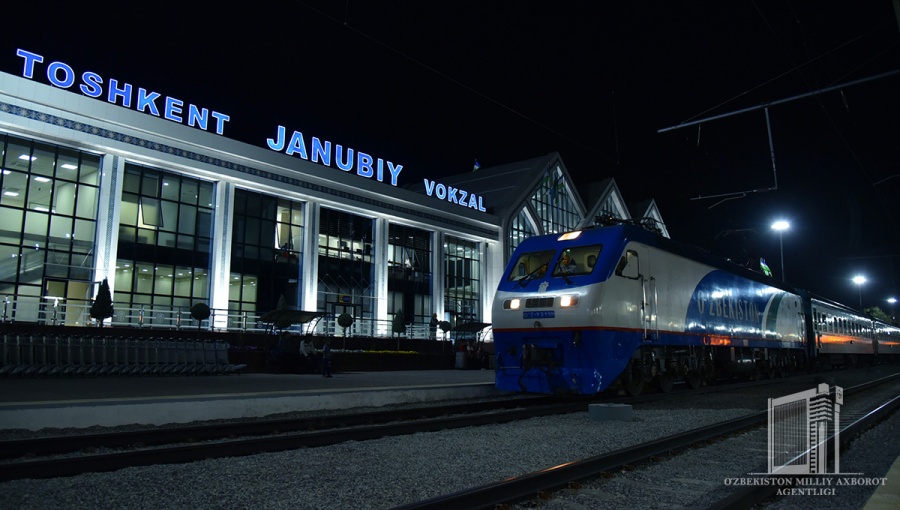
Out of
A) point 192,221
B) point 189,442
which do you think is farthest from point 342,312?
point 189,442

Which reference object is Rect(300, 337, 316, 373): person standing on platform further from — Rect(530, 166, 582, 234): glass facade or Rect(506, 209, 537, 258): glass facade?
Rect(530, 166, 582, 234): glass facade

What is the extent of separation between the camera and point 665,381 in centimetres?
1605

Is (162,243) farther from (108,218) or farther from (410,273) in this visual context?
(410,273)

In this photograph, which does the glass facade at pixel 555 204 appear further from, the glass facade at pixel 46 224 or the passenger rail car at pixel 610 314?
the passenger rail car at pixel 610 314

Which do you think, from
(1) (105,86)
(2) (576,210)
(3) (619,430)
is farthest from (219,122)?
(2) (576,210)

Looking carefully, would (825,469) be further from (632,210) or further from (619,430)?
(632,210)

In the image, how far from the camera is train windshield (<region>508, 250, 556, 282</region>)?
13969 millimetres

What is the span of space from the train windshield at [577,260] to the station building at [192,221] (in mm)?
16184

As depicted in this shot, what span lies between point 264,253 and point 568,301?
89.4 feet

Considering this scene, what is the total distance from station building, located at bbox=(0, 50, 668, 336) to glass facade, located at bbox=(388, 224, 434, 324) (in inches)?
4.2

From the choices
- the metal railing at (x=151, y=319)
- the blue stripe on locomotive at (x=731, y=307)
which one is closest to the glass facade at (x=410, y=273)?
the metal railing at (x=151, y=319)

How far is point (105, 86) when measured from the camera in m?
28.9

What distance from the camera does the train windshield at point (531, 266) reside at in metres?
14.0

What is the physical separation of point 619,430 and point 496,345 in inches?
171
